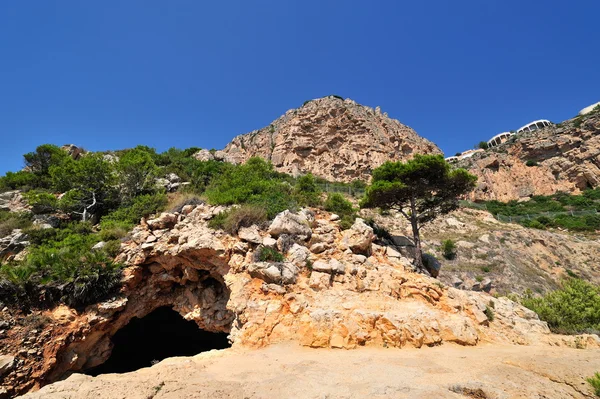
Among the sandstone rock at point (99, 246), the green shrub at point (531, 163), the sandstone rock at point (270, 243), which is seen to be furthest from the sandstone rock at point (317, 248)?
the green shrub at point (531, 163)

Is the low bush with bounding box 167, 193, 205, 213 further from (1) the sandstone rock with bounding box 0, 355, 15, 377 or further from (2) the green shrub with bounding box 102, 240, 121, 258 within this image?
(1) the sandstone rock with bounding box 0, 355, 15, 377

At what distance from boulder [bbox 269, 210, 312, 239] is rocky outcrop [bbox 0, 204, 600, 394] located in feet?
0.26

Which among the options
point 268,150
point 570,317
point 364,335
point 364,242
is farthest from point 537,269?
point 268,150

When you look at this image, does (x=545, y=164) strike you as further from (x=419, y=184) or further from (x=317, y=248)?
(x=317, y=248)

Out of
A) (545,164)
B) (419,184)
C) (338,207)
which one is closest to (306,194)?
(338,207)

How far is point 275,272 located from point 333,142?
123 feet

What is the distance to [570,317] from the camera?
900 cm

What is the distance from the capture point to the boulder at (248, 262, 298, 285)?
7.99 metres

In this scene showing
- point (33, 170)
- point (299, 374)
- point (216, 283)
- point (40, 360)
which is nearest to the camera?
point (299, 374)

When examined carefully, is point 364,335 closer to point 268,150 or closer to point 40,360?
point 40,360

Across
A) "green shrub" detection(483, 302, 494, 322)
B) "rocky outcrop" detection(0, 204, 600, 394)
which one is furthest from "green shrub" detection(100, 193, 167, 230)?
"green shrub" detection(483, 302, 494, 322)

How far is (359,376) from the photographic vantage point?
4.63 m

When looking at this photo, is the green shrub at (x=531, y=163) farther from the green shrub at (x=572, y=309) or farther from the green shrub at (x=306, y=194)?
the green shrub at (x=306, y=194)

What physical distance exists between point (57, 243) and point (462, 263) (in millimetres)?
22559
